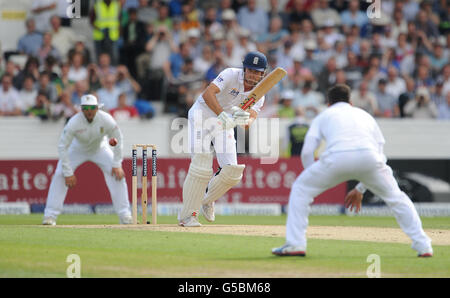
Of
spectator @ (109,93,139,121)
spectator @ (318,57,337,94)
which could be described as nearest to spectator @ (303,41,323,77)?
spectator @ (318,57,337,94)

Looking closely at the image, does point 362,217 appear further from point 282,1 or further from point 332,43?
point 282,1

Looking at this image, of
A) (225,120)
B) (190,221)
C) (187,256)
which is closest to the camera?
(187,256)

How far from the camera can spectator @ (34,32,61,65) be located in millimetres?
19000

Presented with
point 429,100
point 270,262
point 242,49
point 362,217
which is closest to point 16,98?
point 242,49

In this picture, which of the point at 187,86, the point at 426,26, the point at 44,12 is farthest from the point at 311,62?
the point at 44,12

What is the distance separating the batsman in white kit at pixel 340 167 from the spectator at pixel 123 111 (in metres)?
10.5

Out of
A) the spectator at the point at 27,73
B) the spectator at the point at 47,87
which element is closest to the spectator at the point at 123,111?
the spectator at the point at 47,87

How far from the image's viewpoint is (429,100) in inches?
757

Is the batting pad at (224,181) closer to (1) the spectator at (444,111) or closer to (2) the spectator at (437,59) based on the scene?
(1) the spectator at (444,111)

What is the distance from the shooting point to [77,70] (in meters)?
18.6

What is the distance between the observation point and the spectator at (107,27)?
62.7 ft

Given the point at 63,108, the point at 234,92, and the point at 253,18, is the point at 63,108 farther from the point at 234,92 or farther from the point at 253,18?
the point at 234,92

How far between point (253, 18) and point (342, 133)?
1274cm

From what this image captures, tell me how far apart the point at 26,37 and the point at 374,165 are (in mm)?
13048
